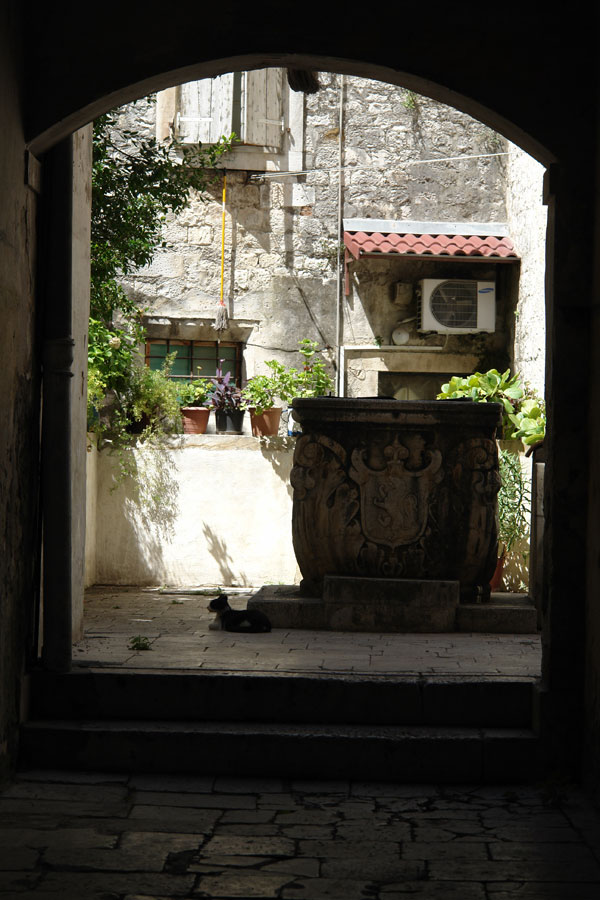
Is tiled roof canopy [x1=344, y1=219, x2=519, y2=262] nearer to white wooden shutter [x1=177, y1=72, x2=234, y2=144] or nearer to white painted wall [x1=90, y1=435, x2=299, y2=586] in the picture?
white wooden shutter [x1=177, y1=72, x2=234, y2=144]

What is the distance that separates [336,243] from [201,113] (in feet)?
6.18

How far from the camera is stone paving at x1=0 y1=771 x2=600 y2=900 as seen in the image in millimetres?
3027

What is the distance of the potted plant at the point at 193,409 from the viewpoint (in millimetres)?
9883

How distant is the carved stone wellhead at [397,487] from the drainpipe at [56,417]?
2.18 metres

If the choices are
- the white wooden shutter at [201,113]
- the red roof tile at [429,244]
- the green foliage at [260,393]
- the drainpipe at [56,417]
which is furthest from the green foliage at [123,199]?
the drainpipe at [56,417]

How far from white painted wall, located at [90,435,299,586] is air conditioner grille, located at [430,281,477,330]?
2.24 m

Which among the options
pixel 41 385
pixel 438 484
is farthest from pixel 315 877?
pixel 438 484

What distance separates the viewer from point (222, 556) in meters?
9.65

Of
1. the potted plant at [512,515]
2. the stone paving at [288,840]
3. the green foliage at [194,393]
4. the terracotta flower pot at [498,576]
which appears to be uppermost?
the green foliage at [194,393]

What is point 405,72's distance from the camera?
4121 millimetres

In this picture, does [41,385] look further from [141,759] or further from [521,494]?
[521,494]

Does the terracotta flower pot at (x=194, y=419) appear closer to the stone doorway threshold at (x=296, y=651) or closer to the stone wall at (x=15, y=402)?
the stone doorway threshold at (x=296, y=651)

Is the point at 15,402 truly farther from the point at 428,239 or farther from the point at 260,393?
the point at 428,239

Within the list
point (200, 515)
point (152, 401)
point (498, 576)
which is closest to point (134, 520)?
point (200, 515)
